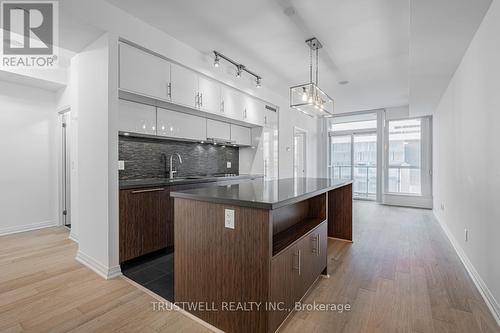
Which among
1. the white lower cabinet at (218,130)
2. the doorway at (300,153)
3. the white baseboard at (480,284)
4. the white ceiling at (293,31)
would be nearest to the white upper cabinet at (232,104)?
the white lower cabinet at (218,130)

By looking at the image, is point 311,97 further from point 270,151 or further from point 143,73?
point 270,151

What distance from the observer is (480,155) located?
7.28 feet

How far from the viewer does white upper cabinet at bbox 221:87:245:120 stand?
12.9 feet

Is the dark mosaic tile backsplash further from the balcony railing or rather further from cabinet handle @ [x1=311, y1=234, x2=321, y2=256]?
the balcony railing

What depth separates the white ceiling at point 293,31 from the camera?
2.47 m

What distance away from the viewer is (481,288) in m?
2.14

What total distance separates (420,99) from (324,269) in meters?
4.06

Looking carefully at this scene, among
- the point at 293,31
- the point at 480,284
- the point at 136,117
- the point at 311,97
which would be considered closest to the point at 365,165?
the point at 311,97

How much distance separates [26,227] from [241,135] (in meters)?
3.93

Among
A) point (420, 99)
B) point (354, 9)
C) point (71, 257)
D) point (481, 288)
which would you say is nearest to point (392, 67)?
point (420, 99)

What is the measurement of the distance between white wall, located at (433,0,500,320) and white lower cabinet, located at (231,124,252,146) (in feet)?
10.8

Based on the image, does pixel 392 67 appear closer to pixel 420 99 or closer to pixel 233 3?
pixel 420 99

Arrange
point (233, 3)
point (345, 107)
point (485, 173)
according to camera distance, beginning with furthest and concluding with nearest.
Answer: point (345, 107)
point (233, 3)
point (485, 173)

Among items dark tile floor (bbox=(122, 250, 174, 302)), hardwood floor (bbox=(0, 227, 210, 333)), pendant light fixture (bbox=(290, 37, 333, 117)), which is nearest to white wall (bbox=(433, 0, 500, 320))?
pendant light fixture (bbox=(290, 37, 333, 117))
